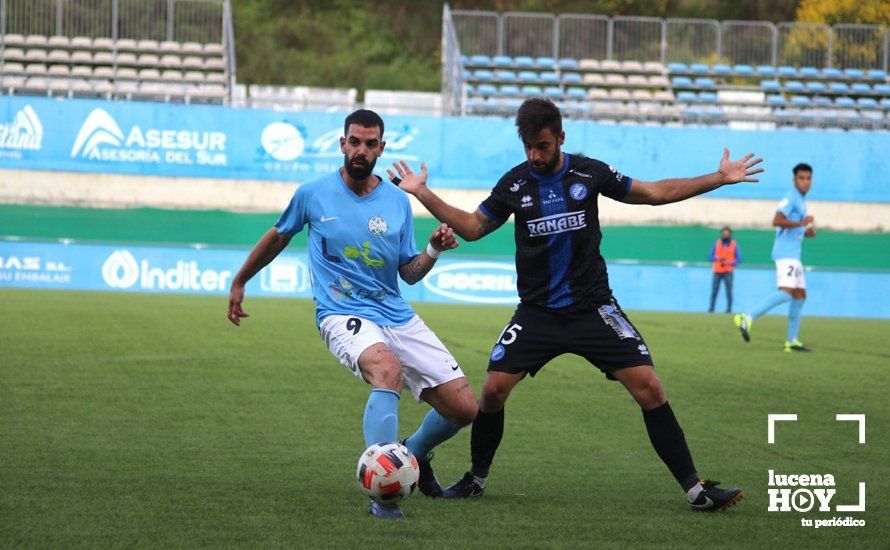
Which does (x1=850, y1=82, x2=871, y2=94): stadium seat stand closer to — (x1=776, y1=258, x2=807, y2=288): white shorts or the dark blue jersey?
(x1=776, y1=258, x2=807, y2=288): white shorts

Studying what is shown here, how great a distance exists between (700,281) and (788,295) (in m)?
11.2

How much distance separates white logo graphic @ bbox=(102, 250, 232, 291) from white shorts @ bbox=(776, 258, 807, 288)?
44.1 feet

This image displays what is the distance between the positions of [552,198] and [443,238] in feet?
1.90

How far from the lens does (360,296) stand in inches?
245

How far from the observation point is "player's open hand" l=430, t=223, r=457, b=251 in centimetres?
595

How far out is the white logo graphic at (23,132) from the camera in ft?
88.6

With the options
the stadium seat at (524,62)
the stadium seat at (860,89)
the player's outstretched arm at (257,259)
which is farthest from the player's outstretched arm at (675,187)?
the stadium seat at (860,89)

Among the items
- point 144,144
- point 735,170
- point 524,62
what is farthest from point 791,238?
point 524,62

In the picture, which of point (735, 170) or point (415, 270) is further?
point (415, 270)

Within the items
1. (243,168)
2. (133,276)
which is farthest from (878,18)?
(133,276)

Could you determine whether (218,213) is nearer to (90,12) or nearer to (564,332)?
(90,12)

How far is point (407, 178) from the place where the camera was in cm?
614

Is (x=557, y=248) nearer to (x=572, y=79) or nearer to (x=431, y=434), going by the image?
(x=431, y=434)

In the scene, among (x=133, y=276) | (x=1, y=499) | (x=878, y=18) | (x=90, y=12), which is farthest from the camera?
(x=878, y=18)
